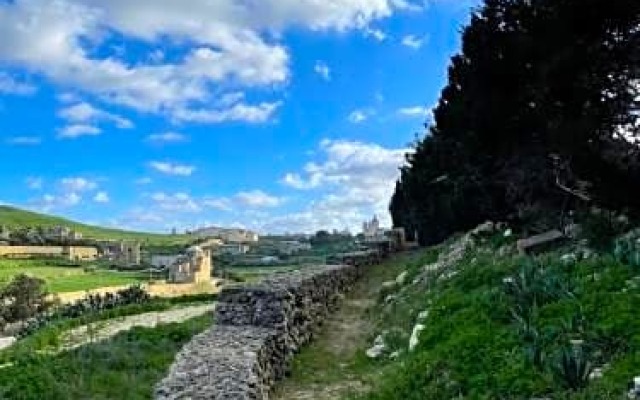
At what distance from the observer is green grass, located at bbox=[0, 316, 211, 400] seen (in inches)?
455

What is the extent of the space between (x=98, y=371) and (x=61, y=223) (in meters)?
183

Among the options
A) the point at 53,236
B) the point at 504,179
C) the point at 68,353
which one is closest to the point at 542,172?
the point at 504,179

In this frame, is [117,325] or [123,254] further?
[123,254]

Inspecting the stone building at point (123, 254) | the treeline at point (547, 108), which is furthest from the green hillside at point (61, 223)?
the treeline at point (547, 108)

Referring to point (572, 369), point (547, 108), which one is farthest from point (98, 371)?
point (547, 108)

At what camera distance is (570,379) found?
746 cm

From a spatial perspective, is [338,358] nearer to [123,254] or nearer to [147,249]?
[123,254]

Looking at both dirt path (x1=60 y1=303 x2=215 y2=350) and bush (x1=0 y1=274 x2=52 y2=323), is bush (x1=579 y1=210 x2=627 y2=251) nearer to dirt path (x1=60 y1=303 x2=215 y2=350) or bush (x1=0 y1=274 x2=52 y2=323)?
dirt path (x1=60 y1=303 x2=215 y2=350)

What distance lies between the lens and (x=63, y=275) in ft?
249

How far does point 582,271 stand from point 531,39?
6.77 metres

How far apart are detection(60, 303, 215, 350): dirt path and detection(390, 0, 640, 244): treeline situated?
331 inches

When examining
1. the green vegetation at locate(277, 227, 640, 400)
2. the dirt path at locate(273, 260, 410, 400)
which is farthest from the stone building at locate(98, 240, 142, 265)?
the green vegetation at locate(277, 227, 640, 400)

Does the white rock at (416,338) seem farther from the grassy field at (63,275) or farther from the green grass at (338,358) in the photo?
the grassy field at (63,275)

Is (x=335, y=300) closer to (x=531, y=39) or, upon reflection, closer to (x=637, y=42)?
(x=531, y=39)
